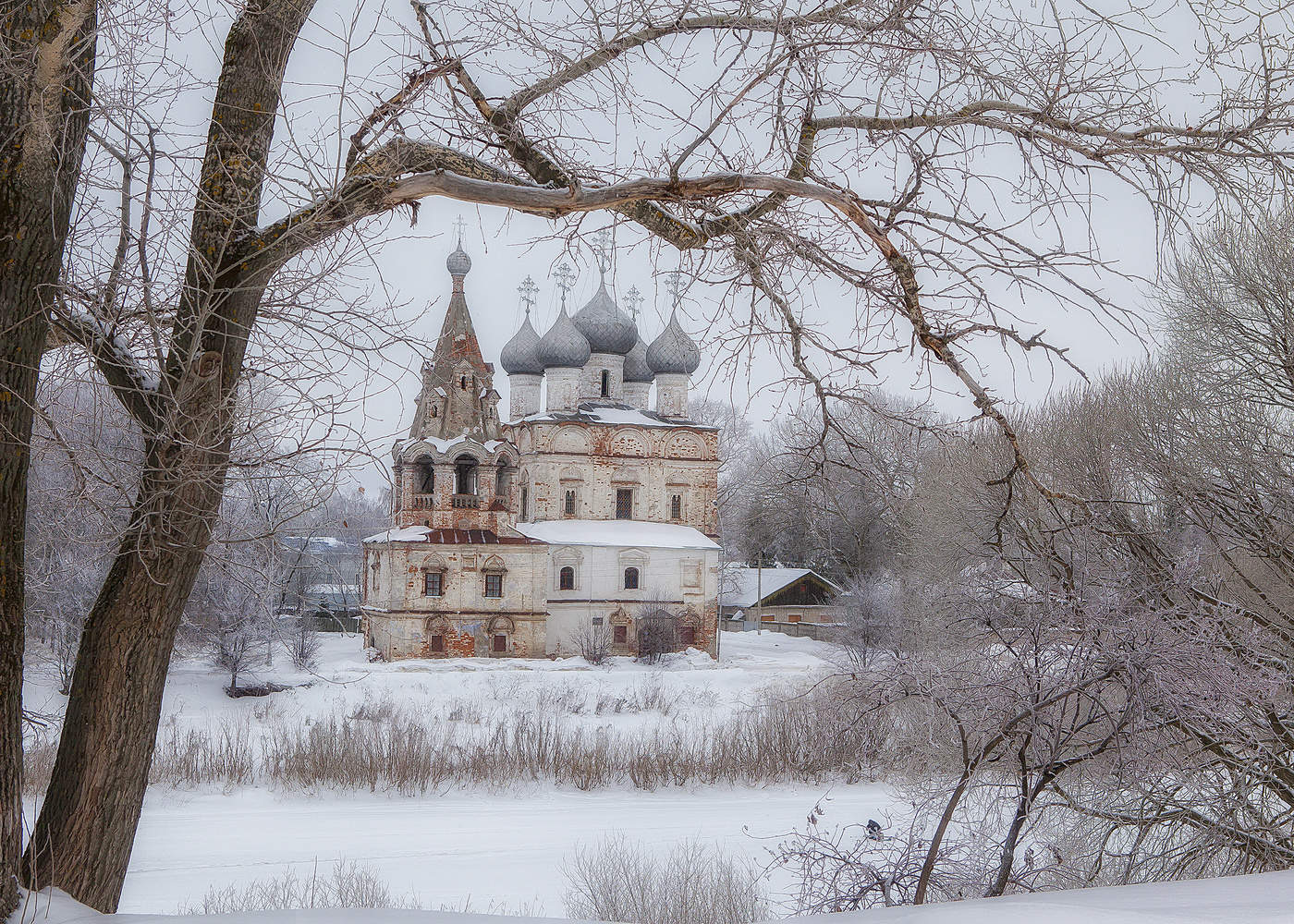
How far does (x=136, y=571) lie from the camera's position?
4484mm

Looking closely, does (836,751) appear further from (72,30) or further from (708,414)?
(708,414)

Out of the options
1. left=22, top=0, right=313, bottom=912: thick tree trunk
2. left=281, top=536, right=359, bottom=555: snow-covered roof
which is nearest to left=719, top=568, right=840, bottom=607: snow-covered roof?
left=281, top=536, right=359, bottom=555: snow-covered roof

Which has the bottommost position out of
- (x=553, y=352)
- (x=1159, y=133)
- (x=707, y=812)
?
(x=707, y=812)

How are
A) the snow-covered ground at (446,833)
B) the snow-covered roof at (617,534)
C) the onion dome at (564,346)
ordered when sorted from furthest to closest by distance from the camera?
the onion dome at (564,346) < the snow-covered roof at (617,534) < the snow-covered ground at (446,833)

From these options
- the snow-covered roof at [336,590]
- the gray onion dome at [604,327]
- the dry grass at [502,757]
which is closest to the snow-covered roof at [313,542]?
the dry grass at [502,757]

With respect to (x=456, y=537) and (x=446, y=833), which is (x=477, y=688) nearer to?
(x=456, y=537)

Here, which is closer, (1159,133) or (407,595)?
(1159,133)

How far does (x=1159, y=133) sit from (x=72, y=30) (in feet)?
13.7

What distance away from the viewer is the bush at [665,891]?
935 cm

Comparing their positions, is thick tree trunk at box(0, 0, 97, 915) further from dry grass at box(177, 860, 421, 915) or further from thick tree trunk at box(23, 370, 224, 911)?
dry grass at box(177, 860, 421, 915)

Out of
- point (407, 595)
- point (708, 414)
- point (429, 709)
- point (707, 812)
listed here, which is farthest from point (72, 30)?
point (708, 414)

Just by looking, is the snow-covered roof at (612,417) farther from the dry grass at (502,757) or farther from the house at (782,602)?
the dry grass at (502,757)

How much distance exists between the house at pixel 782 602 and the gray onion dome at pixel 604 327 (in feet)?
36.7

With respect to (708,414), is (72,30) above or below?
below
